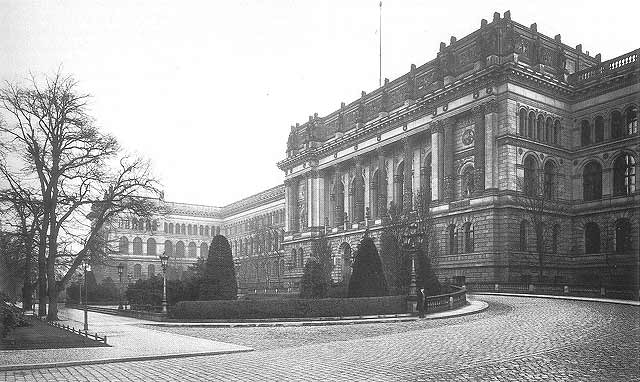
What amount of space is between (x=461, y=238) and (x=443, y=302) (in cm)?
2412

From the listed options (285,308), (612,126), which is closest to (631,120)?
(612,126)

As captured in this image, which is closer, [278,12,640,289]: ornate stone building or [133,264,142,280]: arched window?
[278,12,640,289]: ornate stone building

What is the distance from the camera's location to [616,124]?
53.8 metres

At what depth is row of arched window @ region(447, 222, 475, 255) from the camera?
5644cm

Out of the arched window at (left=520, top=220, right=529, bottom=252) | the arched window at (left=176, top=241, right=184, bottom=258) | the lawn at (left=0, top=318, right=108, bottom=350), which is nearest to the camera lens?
the lawn at (left=0, top=318, right=108, bottom=350)

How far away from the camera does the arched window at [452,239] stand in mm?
58694

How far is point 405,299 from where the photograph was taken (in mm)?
32969

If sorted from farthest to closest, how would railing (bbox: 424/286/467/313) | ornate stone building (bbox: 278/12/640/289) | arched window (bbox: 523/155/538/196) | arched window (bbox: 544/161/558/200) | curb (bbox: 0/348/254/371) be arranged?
arched window (bbox: 544/161/558/200), arched window (bbox: 523/155/538/196), ornate stone building (bbox: 278/12/640/289), railing (bbox: 424/286/467/313), curb (bbox: 0/348/254/371)

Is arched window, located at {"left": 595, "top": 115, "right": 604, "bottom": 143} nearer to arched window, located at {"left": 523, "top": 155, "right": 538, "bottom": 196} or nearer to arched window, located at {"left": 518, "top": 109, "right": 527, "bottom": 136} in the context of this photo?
arched window, located at {"left": 523, "top": 155, "right": 538, "bottom": 196}

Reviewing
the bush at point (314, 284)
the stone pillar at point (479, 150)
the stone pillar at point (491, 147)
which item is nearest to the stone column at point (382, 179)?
the stone pillar at point (479, 150)

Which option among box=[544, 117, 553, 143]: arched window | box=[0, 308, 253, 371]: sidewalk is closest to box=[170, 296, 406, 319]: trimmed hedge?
box=[0, 308, 253, 371]: sidewalk

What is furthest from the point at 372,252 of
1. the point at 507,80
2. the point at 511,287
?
the point at 507,80

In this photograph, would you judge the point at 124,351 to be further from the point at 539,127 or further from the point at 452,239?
the point at 539,127

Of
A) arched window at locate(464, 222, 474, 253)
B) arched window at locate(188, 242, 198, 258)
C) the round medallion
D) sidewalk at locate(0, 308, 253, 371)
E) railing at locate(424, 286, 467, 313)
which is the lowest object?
arched window at locate(188, 242, 198, 258)
